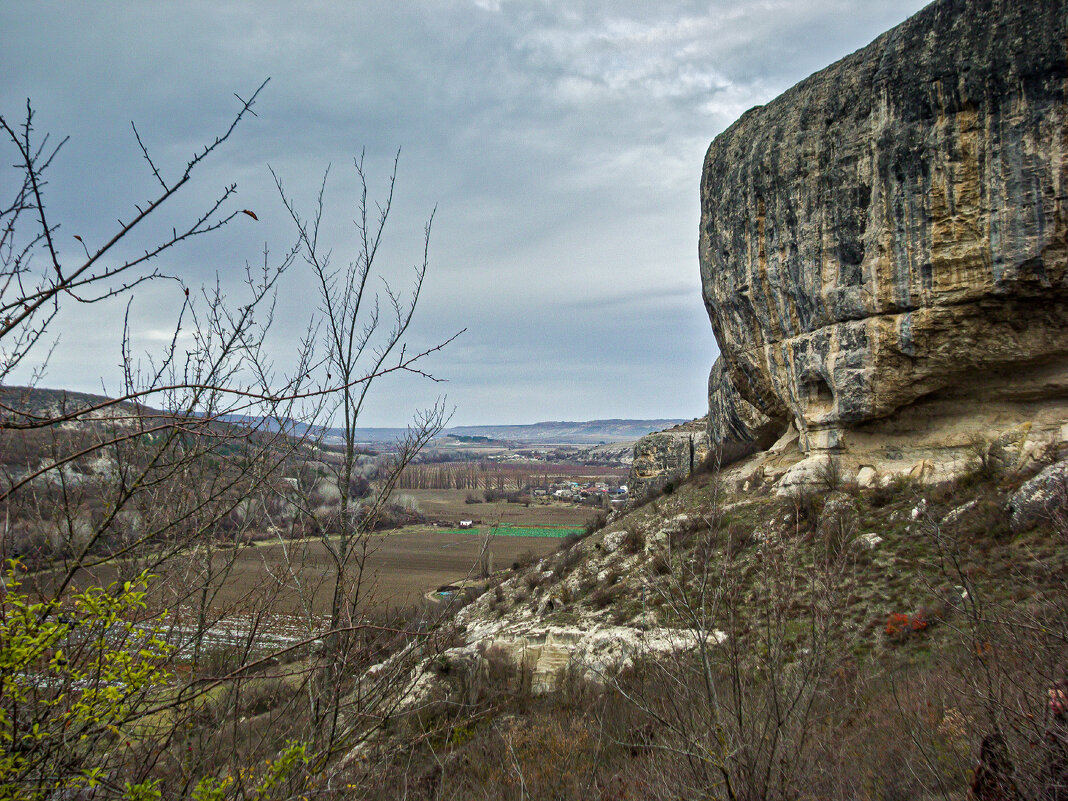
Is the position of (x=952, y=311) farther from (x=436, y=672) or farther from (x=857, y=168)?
(x=436, y=672)

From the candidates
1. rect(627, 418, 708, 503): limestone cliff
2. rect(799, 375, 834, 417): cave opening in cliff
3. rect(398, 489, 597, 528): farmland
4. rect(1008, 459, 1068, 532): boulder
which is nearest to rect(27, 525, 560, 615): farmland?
rect(398, 489, 597, 528): farmland

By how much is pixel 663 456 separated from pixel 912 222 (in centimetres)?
2114

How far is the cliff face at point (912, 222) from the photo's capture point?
11.8 m

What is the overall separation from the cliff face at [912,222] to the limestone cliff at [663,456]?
14406 millimetres

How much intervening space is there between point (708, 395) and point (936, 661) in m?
20.7

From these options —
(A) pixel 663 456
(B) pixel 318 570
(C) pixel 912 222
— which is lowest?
(A) pixel 663 456

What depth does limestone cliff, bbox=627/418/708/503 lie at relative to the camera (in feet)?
105

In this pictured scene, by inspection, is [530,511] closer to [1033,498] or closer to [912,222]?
[912,222]

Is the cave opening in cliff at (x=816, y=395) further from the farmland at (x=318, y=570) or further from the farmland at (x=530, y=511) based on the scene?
the farmland at (x=530, y=511)

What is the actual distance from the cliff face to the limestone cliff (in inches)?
567

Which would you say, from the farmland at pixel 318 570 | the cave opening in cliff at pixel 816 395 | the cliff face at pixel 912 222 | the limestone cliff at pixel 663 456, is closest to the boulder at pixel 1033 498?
the cliff face at pixel 912 222

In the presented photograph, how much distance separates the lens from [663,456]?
3325cm

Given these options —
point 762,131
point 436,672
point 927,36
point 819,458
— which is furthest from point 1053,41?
point 436,672

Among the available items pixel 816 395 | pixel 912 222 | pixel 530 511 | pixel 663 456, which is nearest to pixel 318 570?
pixel 912 222
